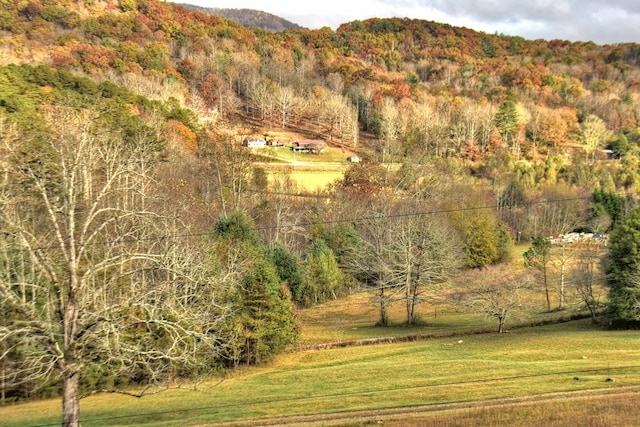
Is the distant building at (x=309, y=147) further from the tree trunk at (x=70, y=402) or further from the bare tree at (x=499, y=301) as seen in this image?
the tree trunk at (x=70, y=402)

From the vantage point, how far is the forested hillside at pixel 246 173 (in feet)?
39.7

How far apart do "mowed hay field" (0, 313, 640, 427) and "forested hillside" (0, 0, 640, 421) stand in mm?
1422

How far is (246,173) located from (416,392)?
37.9m

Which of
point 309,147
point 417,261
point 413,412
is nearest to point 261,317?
point 413,412

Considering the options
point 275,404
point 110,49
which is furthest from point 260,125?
point 275,404

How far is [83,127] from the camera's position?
1158cm

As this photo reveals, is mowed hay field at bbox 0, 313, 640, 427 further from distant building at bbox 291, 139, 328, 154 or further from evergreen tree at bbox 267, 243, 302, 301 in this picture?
distant building at bbox 291, 139, 328, 154

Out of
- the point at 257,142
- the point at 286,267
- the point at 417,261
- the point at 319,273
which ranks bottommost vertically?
the point at 319,273

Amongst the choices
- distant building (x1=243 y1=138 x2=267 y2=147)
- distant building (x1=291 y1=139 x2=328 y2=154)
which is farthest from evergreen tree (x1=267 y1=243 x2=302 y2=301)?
distant building (x1=291 y1=139 x2=328 y2=154)

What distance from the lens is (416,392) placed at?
15992 millimetres

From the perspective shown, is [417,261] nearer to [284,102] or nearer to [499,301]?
[499,301]

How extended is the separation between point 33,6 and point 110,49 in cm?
3212

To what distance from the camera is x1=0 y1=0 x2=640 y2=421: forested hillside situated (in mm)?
12086

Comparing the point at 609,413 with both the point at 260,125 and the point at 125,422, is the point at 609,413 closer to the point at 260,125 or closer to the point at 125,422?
the point at 125,422
